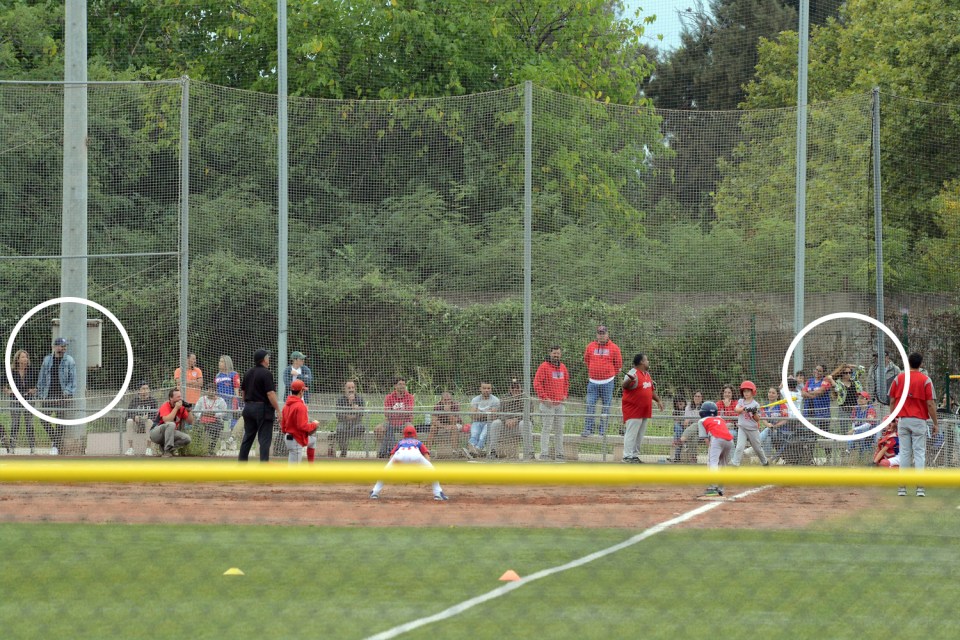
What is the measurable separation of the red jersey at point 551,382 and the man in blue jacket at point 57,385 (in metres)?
6.56

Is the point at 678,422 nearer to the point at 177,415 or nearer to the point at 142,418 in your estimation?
the point at 177,415

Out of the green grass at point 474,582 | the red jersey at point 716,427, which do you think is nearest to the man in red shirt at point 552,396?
the red jersey at point 716,427

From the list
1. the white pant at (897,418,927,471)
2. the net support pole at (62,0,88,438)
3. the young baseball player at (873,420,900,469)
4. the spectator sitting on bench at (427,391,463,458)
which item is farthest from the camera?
the net support pole at (62,0,88,438)

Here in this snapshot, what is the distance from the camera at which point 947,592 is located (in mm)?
8414

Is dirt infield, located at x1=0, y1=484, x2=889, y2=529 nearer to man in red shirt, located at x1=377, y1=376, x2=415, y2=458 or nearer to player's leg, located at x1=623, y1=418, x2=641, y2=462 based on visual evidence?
player's leg, located at x1=623, y1=418, x2=641, y2=462

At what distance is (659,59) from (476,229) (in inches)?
1633

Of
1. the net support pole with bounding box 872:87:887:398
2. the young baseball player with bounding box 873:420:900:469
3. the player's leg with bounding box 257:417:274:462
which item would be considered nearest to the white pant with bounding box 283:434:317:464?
the player's leg with bounding box 257:417:274:462

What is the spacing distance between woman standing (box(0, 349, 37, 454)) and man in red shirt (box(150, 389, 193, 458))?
1715 mm

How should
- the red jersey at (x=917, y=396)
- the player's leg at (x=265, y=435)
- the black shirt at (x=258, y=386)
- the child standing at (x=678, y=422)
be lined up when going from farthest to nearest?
the child standing at (x=678, y=422) → the black shirt at (x=258, y=386) → the player's leg at (x=265, y=435) → the red jersey at (x=917, y=396)

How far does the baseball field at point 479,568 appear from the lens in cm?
753

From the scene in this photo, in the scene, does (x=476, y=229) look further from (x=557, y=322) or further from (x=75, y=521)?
(x=75, y=521)

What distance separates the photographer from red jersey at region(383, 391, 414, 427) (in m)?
18.1

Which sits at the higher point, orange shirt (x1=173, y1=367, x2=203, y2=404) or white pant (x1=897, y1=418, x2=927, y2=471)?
orange shirt (x1=173, y1=367, x2=203, y2=404)

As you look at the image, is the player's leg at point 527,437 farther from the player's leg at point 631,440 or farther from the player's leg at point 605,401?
the player's leg at point 631,440
